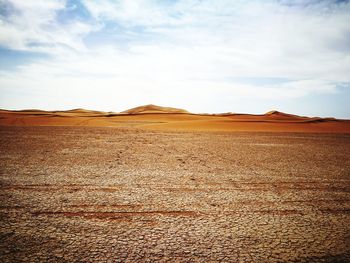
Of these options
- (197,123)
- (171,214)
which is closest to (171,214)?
Result: (171,214)

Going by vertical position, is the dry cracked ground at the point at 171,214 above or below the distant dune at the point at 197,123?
below

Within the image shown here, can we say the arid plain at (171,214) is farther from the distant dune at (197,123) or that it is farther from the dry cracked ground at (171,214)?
the distant dune at (197,123)

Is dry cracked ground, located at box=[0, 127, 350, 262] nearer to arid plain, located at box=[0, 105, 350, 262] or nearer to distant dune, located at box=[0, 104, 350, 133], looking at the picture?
arid plain, located at box=[0, 105, 350, 262]

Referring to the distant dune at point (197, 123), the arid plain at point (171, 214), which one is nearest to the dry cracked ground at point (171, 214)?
the arid plain at point (171, 214)

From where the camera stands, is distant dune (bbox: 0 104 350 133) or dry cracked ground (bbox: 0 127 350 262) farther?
distant dune (bbox: 0 104 350 133)

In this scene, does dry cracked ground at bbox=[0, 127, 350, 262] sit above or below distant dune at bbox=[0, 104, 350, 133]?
below

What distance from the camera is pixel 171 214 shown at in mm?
3467

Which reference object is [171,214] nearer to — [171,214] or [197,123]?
[171,214]

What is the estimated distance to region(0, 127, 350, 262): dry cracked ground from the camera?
8.47 ft

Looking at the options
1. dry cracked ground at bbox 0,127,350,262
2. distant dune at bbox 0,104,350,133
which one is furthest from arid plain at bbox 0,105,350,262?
distant dune at bbox 0,104,350,133

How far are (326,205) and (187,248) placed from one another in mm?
2616

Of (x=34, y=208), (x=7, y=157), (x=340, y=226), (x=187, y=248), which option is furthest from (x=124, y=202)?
(x=7, y=157)

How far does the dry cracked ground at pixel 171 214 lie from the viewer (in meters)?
2.58

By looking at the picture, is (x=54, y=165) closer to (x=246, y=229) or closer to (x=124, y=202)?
(x=124, y=202)
